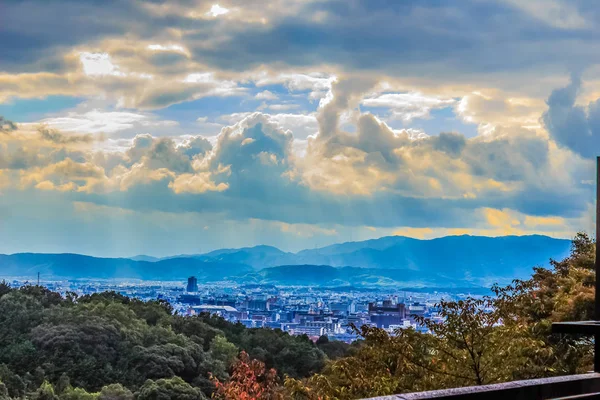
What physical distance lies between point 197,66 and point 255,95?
15.0m

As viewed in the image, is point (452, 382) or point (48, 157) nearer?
point (452, 382)

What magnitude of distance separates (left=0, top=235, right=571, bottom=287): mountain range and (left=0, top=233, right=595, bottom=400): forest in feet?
29.0

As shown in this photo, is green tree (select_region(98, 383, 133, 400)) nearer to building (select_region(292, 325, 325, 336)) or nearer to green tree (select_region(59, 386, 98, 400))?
green tree (select_region(59, 386, 98, 400))

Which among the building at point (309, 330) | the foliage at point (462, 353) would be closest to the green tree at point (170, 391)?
the building at point (309, 330)

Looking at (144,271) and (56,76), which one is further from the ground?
(56,76)

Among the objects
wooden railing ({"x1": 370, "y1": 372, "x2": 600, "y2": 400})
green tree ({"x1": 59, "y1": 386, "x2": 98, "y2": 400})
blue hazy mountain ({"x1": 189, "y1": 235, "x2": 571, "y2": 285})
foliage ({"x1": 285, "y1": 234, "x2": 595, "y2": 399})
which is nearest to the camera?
wooden railing ({"x1": 370, "y1": 372, "x2": 600, "y2": 400})

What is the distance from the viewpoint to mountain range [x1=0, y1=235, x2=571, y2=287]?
3850cm

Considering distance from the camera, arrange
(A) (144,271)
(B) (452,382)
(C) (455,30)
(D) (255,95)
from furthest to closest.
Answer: (D) (255,95), (A) (144,271), (C) (455,30), (B) (452,382)

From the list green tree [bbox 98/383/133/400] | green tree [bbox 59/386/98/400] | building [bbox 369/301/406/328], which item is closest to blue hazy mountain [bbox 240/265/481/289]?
building [bbox 369/301/406/328]

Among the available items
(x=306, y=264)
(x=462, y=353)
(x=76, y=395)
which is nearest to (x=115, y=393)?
(x=76, y=395)

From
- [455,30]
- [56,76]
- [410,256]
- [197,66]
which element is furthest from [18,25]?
[455,30]

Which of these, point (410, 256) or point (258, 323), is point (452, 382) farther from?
point (410, 256)

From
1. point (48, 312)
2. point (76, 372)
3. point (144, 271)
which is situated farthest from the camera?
point (144, 271)

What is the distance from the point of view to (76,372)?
28.0 meters
